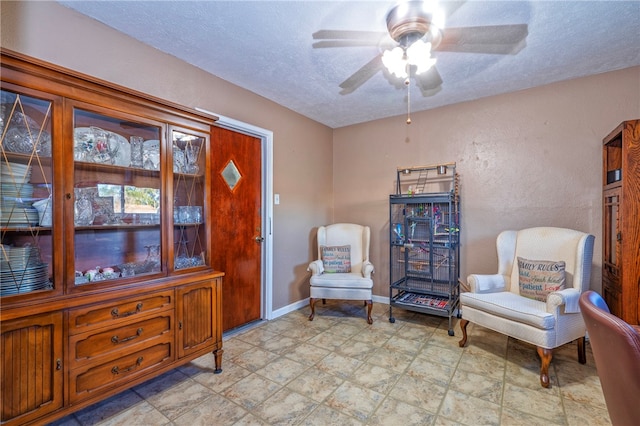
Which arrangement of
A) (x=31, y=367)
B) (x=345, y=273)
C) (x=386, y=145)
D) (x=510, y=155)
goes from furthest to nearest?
(x=386, y=145) < (x=345, y=273) < (x=510, y=155) < (x=31, y=367)

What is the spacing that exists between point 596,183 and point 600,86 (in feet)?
2.91

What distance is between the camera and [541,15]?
1.77 m

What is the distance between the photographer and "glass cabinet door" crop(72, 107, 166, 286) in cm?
166

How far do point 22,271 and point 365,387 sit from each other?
82.6 inches

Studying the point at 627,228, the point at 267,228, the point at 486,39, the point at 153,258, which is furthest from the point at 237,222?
the point at 627,228

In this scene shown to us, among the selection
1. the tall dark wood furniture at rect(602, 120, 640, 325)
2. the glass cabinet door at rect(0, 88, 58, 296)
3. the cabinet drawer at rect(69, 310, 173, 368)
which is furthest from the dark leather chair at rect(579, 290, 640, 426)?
the glass cabinet door at rect(0, 88, 58, 296)

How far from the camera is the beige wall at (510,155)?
2607 mm

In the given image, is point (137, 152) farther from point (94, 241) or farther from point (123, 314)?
point (123, 314)

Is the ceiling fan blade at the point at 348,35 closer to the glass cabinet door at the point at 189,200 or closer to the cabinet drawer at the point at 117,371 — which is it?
the glass cabinet door at the point at 189,200

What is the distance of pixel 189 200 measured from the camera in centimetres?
215

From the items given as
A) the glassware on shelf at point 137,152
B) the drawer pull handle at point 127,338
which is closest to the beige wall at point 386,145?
the glassware on shelf at point 137,152

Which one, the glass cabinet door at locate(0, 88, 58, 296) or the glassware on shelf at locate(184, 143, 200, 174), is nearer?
the glass cabinet door at locate(0, 88, 58, 296)

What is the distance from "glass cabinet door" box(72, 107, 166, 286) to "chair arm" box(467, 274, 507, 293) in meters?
2.57

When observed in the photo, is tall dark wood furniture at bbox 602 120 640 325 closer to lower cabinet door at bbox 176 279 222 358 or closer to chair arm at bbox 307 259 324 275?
chair arm at bbox 307 259 324 275
